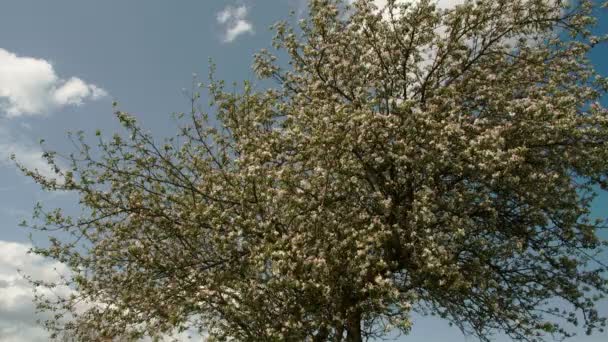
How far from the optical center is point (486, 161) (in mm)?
14875

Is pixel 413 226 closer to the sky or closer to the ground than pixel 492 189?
closer to the ground

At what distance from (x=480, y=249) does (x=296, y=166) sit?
6146mm

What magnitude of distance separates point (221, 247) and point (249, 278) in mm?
1219

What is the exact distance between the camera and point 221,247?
53.2ft

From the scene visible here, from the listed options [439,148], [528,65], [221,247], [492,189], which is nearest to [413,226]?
[439,148]

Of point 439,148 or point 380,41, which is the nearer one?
point 439,148

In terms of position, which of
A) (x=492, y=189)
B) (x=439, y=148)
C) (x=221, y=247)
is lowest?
(x=221, y=247)

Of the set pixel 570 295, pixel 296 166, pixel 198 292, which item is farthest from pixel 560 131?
pixel 198 292

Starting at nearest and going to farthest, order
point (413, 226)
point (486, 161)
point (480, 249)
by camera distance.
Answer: point (486, 161) → point (413, 226) → point (480, 249)

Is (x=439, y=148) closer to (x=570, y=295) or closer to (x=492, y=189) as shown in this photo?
(x=492, y=189)

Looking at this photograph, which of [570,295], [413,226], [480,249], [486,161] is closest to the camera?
[486,161]

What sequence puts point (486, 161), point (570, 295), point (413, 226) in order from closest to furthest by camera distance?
1. point (486, 161)
2. point (413, 226)
3. point (570, 295)

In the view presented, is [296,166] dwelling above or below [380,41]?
below

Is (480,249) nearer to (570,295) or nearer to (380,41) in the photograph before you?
(570,295)
